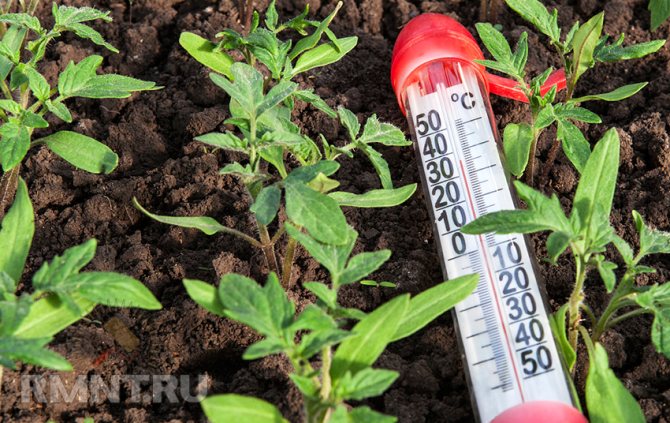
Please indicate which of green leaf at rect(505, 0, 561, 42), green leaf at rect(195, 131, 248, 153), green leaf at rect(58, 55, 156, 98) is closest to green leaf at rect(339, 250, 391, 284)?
green leaf at rect(195, 131, 248, 153)

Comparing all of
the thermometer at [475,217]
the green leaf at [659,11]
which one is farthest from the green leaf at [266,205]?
the green leaf at [659,11]

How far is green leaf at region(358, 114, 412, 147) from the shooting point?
1.86 metres

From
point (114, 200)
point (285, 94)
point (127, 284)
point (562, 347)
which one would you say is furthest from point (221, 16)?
point (562, 347)

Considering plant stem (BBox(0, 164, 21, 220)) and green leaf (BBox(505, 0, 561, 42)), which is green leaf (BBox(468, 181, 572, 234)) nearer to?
green leaf (BBox(505, 0, 561, 42))

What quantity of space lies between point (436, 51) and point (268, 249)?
0.68 metres

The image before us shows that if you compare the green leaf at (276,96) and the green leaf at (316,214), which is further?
the green leaf at (276,96)

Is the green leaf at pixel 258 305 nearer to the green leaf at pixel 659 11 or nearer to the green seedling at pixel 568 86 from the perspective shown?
the green seedling at pixel 568 86

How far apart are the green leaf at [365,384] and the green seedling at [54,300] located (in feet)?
1.39

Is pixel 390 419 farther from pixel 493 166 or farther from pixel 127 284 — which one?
pixel 493 166

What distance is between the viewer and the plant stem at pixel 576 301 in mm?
1604

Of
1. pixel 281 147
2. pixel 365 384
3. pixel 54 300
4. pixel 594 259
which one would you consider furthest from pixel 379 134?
pixel 54 300

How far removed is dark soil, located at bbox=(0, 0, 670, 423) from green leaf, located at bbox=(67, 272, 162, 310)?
272 mm

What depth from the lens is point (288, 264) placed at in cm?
187

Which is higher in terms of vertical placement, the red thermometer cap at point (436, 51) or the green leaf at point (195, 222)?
the red thermometer cap at point (436, 51)
